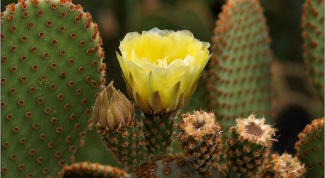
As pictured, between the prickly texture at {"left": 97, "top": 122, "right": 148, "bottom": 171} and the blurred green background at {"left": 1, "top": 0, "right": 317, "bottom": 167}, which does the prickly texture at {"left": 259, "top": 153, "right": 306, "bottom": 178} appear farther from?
the blurred green background at {"left": 1, "top": 0, "right": 317, "bottom": 167}

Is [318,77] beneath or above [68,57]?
above

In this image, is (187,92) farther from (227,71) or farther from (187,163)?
(227,71)

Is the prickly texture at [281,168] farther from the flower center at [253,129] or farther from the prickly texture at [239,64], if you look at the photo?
the prickly texture at [239,64]

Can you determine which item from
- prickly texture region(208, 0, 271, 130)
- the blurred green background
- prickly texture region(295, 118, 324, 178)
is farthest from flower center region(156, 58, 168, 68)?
the blurred green background

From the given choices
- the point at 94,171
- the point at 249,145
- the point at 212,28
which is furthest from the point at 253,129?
Answer: the point at 212,28

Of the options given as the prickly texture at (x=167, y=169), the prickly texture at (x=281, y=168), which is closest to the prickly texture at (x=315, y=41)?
the prickly texture at (x=281, y=168)

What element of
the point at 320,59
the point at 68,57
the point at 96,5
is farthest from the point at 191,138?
the point at 96,5

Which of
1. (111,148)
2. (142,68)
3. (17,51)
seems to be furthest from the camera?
(17,51)

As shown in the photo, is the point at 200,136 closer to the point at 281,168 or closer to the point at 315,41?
the point at 281,168
